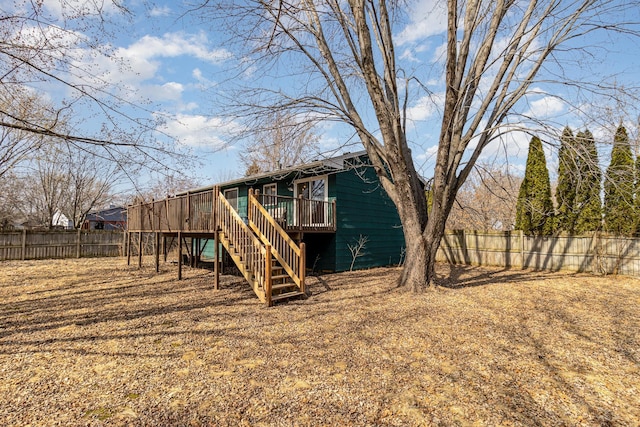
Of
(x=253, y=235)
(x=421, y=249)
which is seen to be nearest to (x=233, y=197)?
(x=253, y=235)

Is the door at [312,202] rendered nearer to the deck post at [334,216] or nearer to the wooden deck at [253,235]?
the wooden deck at [253,235]

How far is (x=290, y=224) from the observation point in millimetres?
12211

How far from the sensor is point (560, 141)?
6.05m

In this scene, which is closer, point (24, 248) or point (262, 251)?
point (262, 251)

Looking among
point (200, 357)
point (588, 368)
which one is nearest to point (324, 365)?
point (200, 357)

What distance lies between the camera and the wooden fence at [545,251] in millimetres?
10555

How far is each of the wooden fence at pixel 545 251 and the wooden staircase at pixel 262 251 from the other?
31.3ft

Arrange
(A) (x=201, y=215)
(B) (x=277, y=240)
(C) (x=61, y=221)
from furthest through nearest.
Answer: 1. (C) (x=61, y=221)
2. (A) (x=201, y=215)
3. (B) (x=277, y=240)

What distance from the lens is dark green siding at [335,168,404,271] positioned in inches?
462

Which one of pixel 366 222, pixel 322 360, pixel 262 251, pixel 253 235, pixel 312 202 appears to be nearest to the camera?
pixel 322 360

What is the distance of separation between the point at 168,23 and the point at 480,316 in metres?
7.16

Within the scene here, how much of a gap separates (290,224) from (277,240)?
4421 mm

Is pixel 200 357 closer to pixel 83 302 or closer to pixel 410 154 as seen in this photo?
pixel 83 302

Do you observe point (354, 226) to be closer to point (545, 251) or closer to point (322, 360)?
point (545, 251)
